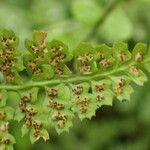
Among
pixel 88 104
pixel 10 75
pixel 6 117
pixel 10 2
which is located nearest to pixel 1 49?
pixel 10 75

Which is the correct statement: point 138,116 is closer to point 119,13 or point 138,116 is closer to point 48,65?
point 119,13

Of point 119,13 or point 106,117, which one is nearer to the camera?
point 119,13

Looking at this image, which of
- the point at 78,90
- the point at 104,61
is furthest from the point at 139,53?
the point at 78,90

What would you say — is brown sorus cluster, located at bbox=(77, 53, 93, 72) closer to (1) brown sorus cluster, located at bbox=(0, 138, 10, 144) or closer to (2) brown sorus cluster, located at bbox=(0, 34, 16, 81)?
(2) brown sorus cluster, located at bbox=(0, 34, 16, 81)

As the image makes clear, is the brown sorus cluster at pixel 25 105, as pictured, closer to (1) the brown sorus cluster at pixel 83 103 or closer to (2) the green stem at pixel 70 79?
(2) the green stem at pixel 70 79

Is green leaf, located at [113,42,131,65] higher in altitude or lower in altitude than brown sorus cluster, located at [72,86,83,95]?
higher

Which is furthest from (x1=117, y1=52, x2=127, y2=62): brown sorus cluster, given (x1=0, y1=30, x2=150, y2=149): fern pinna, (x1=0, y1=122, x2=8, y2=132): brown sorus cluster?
(x1=0, y1=122, x2=8, y2=132): brown sorus cluster

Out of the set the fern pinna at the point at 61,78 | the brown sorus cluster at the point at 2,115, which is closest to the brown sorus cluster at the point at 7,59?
the fern pinna at the point at 61,78

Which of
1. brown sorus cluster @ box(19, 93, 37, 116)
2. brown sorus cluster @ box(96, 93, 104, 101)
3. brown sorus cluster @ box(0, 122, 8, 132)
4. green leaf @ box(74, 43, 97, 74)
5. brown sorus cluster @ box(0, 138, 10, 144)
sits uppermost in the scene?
green leaf @ box(74, 43, 97, 74)
